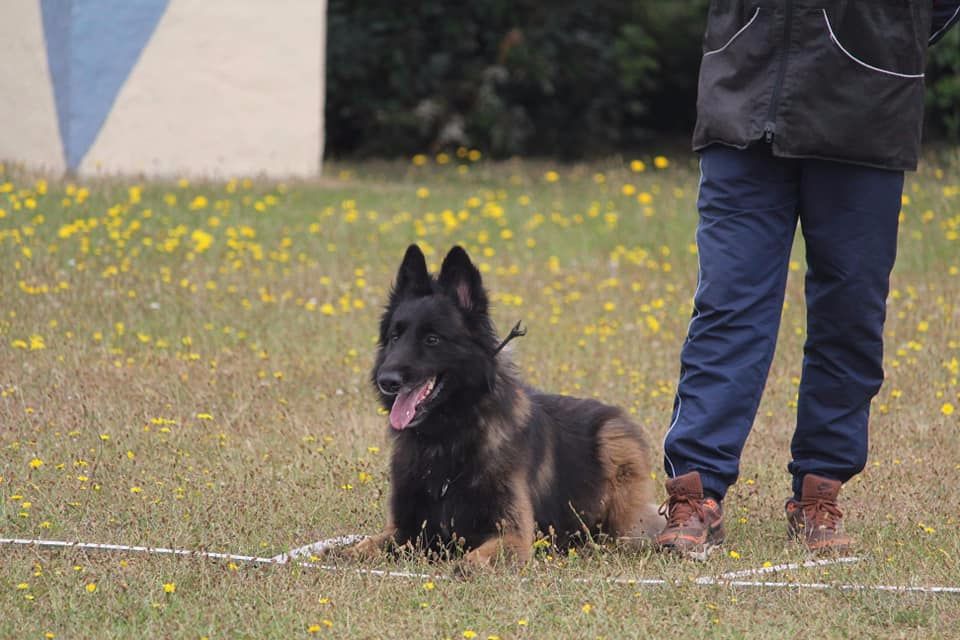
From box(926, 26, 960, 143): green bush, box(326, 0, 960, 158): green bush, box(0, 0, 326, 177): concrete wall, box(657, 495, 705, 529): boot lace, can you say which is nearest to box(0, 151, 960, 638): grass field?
box(657, 495, 705, 529): boot lace

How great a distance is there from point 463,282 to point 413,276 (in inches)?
7.2

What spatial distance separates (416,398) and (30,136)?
375 inches

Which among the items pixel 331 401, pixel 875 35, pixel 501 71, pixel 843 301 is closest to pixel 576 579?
pixel 843 301

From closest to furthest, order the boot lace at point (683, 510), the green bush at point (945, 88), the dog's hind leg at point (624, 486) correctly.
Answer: the boot lace at point (683, 510), the dog's hind leg at point (624, 486), the green bush at point (945, 88)

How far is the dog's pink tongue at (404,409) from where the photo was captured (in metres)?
4.61

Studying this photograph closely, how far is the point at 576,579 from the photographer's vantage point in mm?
4395

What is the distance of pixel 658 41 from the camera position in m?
21.3

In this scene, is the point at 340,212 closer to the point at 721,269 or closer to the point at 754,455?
the point at 754,455

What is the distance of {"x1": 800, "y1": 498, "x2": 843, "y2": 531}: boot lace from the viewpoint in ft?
16.4

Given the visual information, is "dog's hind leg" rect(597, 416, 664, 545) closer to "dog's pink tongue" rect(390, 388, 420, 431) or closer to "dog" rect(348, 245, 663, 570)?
"dog" rect(348, 245, 663, 570)

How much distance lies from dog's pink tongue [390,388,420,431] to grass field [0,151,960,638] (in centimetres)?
48

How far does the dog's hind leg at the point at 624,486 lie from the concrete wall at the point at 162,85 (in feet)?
28.5

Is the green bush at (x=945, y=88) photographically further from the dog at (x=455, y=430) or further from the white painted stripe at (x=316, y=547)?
the white painted stripe at (x=316, y=547)

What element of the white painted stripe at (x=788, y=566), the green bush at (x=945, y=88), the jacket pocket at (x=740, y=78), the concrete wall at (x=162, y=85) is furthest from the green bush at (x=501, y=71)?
the white painted stripe at (x=788, y=566)
